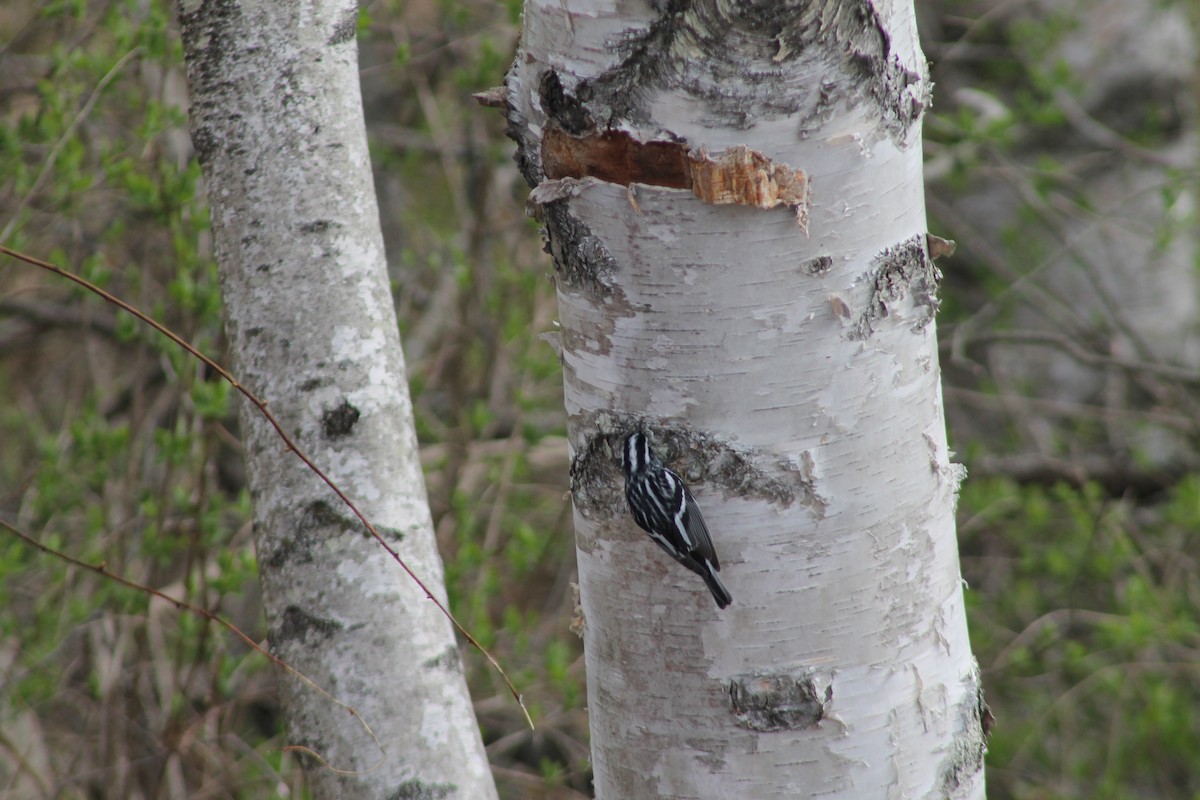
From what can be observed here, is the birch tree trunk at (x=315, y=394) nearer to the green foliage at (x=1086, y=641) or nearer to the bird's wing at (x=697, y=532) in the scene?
the bird's wing at (x=697, y=532)

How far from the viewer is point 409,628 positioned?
1189 millimetres

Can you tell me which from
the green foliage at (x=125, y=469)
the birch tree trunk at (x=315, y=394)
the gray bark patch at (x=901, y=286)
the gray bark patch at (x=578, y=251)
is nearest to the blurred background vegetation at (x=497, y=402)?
the green foliage at (x=125, y=469)

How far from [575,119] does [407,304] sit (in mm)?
2976

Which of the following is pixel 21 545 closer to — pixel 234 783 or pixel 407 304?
pixel 234 783

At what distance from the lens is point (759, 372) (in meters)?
0.97

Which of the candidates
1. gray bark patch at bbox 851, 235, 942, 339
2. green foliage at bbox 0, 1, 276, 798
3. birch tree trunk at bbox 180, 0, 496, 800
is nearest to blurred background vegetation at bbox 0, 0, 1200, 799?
green foliage at bbox 0, 1, 276, 798

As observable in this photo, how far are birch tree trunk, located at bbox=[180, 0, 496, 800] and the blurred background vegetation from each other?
1068 mm

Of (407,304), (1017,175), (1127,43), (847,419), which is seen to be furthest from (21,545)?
(1127,43)

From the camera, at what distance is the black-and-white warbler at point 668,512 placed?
0.96m

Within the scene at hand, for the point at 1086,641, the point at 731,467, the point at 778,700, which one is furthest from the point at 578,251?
the point at 1086,641

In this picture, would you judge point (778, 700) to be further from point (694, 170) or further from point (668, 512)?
point (694, 170)

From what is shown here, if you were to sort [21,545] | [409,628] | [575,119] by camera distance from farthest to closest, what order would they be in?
[21,545] < [409,628] < [575,119]

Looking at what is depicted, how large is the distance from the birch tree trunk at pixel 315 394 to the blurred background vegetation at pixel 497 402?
1.07 metres

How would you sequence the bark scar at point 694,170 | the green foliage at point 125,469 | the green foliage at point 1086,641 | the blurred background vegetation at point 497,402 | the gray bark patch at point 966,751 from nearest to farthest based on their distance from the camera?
the bark scar at point 694,170, the gray bark patch at point 966,751, the green foliage at point 125,469, the blurred background vegetation at point 497,402, the green foliage at point 1086,641
